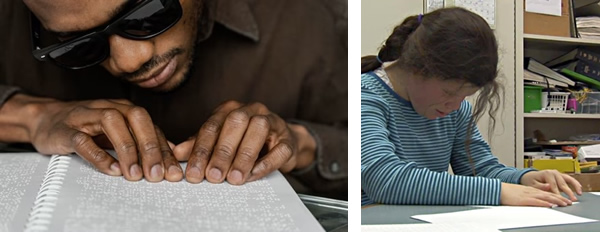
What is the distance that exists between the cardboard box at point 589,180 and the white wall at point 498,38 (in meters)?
0.15

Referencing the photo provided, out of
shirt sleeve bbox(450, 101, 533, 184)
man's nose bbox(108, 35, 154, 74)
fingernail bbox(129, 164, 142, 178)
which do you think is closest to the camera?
fingernail bbox(129, 164, 142, 178)

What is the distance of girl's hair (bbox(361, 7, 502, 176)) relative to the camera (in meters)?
0.86

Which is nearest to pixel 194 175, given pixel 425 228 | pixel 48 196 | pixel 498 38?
pixel 48 196

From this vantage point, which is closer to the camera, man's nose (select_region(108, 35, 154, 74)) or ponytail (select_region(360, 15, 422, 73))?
man's nose (select_region(108, 35, 154, 74))

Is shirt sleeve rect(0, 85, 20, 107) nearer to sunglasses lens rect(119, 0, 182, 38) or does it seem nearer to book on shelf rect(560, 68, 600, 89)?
sunglasses lens rect(119, 0, 182, 38)

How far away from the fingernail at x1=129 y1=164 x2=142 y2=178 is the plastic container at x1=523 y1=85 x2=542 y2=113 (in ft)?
3.09

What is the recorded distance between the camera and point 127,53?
0.58 meters

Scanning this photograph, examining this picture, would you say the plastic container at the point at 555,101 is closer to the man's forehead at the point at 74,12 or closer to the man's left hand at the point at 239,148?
the man's left hand at the point at 239,148

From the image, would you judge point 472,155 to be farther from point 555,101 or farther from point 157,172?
point 157,172

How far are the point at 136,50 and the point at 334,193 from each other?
0.29 meters

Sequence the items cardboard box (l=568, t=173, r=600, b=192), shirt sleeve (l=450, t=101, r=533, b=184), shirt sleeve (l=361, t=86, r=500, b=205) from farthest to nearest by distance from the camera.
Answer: cardboard box (l=568, t=173, r=600, b=192) < shirt sleeve (l=450, t=101, r=533, b=184) < shirt sleeve (l=361, t=86, r=500, b=205)

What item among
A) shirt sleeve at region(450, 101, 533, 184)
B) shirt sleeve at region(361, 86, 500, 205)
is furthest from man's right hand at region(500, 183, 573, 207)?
shirt sleeve at region(450, 101, 533, 184)

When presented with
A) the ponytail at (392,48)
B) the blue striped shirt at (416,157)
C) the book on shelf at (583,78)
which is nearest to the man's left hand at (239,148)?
the blue striped shirt at (416,157)

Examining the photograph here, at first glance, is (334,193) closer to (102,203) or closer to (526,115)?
(102,203)
